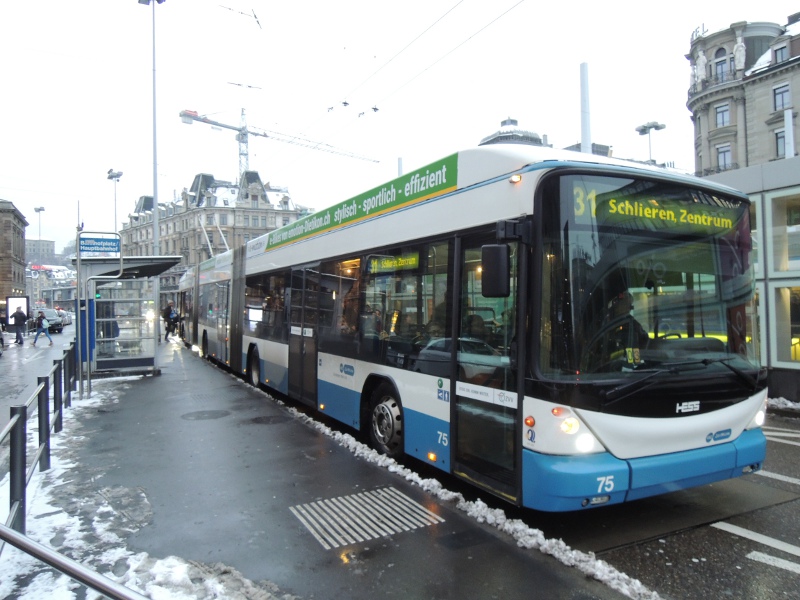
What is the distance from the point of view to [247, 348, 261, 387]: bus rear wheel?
457 inches

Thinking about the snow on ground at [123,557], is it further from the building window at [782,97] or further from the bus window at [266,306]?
the building window at [782,97]

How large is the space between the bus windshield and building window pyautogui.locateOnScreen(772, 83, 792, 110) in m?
50.5

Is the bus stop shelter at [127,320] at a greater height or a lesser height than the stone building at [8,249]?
lesser

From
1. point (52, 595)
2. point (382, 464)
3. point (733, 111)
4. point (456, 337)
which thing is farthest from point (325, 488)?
point (733, 111)

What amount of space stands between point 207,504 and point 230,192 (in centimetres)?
9610

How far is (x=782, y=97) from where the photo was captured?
44750mm

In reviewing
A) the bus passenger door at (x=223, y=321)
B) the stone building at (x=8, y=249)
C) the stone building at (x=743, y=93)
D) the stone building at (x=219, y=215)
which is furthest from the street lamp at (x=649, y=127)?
the stone building at (x=8, y=249)

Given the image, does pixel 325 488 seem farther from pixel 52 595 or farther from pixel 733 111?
pixel 733 111

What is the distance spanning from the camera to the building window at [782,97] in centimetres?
4431

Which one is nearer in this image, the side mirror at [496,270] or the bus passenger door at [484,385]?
the side mirror at [496,270]

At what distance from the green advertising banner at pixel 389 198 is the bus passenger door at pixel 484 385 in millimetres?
855

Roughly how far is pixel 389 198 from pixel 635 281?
317 cm

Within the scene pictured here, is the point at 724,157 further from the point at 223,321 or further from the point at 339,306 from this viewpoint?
the point at 339,306

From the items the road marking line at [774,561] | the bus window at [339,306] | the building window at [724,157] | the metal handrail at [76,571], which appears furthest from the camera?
the building window at [724,157]
